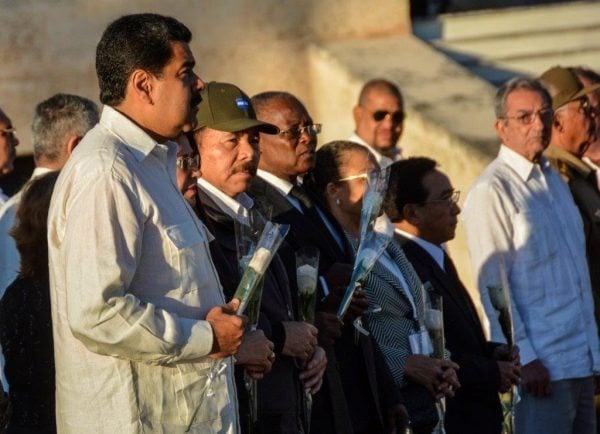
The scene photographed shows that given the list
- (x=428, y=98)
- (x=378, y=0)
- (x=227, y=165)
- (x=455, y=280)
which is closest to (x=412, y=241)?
(x=455, y=280)

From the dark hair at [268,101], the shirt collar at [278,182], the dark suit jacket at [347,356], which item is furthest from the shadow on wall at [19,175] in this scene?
the dark suit jacket at [347,356]

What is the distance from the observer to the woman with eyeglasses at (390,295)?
7230mm

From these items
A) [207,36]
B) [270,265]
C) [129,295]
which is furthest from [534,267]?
[207,36]

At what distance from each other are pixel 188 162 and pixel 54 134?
1.62 metres

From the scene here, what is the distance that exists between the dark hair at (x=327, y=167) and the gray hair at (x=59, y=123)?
3.64 ft

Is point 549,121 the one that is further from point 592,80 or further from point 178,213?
point 178,213

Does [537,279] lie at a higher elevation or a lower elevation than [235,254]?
lower

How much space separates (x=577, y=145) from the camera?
9.59 meters

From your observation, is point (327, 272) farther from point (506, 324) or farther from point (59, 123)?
point (59, 123)

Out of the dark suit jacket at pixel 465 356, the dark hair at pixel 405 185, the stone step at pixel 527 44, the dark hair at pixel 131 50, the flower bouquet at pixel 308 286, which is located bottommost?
the dark suit jacket at pixel 465 356

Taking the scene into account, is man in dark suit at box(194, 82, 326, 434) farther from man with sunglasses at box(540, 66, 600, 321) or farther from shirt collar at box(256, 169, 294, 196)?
man with sunglasses at box(540, 66, 600, 321)

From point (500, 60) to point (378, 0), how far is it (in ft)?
4.34

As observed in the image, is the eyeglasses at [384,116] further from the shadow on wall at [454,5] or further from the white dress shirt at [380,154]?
the shadow on wall at [454,5]

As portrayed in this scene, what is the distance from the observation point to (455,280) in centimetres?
793
